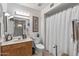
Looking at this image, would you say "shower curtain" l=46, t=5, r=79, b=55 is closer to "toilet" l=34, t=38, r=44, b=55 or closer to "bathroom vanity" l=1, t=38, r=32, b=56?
"toilet" l=34, t=38, r=44, b=55

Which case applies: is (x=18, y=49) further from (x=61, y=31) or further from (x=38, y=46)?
(x=61, y=31)

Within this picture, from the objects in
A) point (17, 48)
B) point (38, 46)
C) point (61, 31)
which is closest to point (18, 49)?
point (17, 48)

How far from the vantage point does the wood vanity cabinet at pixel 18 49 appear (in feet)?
4.09

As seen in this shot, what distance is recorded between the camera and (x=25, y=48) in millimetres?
1344

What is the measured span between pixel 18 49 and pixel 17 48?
22 mm

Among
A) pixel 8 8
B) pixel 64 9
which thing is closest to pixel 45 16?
pixel 64 9

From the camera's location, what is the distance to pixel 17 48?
1288mm

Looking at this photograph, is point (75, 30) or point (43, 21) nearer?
point (75, 30)

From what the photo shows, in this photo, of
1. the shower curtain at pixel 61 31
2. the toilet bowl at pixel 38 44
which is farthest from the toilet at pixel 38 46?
the shower curtain at pixel 61 31

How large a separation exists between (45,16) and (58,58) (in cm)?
65

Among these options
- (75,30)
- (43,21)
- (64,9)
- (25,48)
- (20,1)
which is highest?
(20,1)

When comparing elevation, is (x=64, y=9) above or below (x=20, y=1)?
below

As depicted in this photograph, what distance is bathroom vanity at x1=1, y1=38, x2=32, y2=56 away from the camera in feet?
4.08

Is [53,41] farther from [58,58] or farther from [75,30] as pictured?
[75,30]
